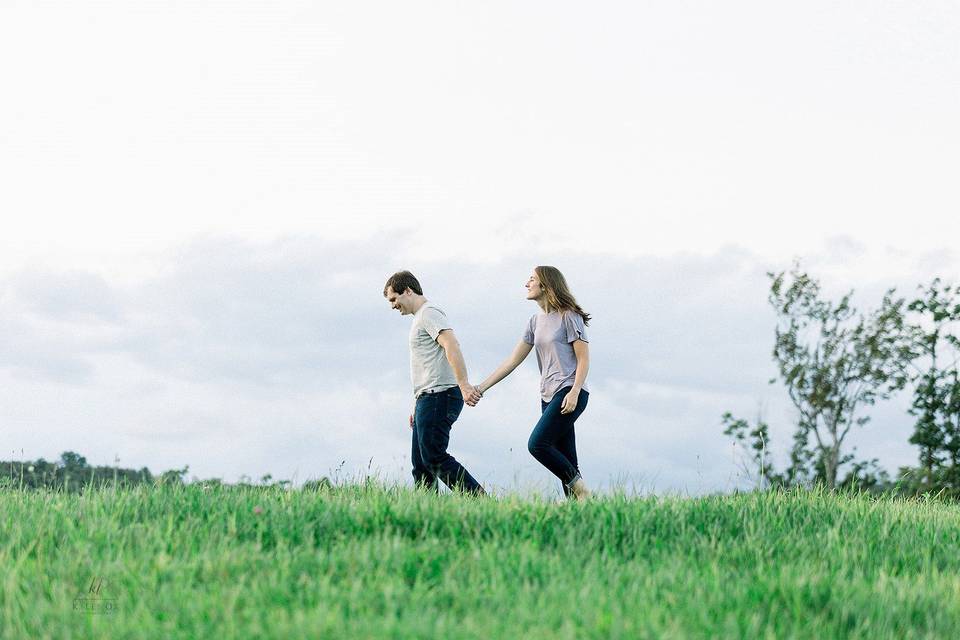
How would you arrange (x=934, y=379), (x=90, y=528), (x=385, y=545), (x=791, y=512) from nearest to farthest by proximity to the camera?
1. (x=385, y=545)
2. (x=90, y=528)
3. (x=791, y=512)
4. (x=934, y=379)

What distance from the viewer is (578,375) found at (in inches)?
353

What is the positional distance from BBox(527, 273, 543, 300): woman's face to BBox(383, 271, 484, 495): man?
879mm

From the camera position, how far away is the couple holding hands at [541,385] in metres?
8.97

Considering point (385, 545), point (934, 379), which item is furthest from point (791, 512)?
point (934, 379)

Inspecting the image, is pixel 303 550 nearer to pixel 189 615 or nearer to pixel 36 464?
pixel 189 615

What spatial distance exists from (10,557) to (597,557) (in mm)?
3414

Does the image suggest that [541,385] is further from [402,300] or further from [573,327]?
[402,300]

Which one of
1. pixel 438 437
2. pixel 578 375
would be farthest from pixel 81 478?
pixel 578 375

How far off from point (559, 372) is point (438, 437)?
4.30ft

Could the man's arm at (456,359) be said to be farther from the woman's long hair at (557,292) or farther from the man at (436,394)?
the woman's long hair at (557,292)

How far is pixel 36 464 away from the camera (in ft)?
30.7

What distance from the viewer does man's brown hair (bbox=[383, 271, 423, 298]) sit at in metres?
9.49

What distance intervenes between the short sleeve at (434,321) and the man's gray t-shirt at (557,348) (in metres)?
0.94

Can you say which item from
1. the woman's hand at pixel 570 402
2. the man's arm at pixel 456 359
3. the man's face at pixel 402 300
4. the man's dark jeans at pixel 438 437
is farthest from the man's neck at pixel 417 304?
the woman's hand at pixel 570 402
